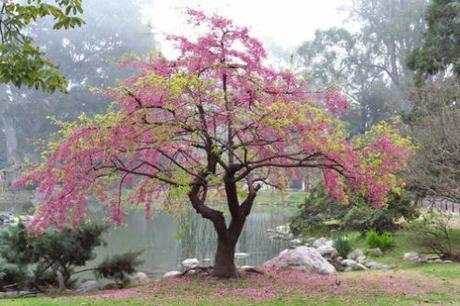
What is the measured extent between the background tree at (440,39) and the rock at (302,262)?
27.9 ft

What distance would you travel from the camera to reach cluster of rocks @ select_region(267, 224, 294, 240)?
56.6ft

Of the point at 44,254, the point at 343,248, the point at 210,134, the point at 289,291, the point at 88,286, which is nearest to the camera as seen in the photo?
the point at 289,291

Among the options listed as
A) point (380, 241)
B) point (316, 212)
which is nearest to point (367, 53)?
point (316, 212)

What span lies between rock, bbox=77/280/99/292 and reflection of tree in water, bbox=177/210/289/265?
237cm

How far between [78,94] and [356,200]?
25.9m

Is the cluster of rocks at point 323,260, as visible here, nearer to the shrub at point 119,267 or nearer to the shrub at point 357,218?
the shrub at point 357,218

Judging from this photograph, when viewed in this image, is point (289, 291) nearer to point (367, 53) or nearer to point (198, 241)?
point (198, 241)


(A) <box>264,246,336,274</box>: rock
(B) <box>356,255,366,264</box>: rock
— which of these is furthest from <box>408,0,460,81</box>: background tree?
(A) <box>264,246,336,274</box>: rock

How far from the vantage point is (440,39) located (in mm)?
15891

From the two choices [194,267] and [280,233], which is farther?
[280,233]

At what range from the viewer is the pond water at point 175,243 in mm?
12820

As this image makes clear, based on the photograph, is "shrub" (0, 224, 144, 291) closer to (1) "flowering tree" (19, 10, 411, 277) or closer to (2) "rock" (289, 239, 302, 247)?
(1) "flowering tree" (19, 10, 411, 277)

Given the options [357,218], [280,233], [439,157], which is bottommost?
[280,233]

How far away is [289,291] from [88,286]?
3.82 meters
